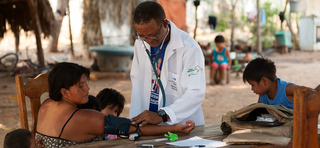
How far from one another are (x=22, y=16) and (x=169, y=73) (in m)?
9.78

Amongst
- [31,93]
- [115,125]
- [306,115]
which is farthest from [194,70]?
[31,93]

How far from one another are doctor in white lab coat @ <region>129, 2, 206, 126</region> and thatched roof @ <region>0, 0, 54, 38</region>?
28.6 feet

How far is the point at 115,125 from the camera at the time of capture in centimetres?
222

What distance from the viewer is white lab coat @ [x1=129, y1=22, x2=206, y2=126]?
2.31 m

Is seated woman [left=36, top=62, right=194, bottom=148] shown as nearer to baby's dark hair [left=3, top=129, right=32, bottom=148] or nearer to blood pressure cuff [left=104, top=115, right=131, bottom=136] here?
blood pressure cuff [left=104, top=115, right=131, bottom=136]

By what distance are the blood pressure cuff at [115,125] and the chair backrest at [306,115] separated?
3.51 feet

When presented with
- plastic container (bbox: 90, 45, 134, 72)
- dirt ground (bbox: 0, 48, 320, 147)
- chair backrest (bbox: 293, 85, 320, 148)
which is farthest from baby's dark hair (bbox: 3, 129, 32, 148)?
plastic container (bbox: 90, 45, 134, 72)

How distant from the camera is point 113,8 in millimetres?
12898

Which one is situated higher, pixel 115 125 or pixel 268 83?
pixel 268 83

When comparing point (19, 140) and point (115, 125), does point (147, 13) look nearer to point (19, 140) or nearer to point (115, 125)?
point (115, 125)

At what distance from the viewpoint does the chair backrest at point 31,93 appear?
102 inches

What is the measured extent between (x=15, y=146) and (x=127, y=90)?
651 centimetres

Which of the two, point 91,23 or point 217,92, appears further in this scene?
point 91,23

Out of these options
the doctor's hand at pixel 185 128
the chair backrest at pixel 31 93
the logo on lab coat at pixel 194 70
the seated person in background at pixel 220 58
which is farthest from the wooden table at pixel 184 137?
the seated person in background at pixel 220 58
